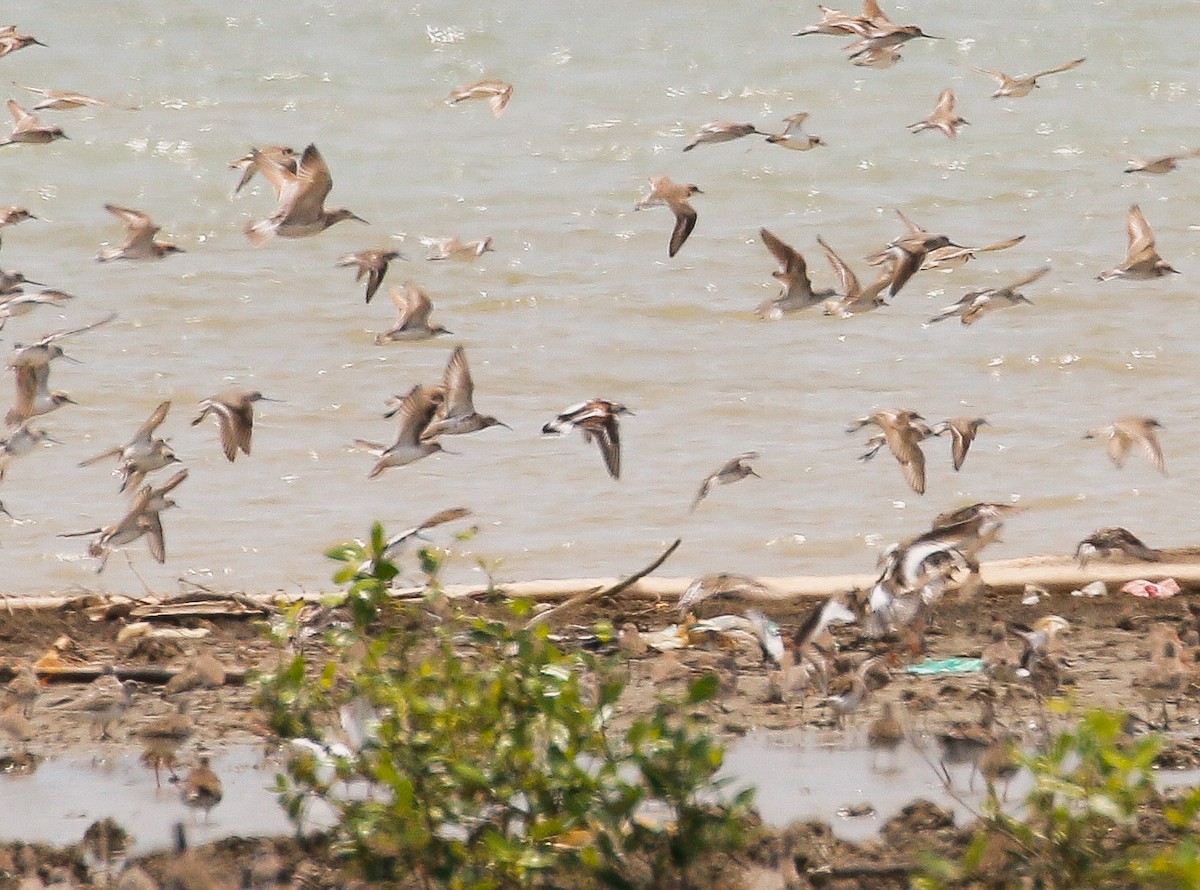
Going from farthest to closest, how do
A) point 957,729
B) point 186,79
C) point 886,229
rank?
point 186,79, point 886,229, point 957,729

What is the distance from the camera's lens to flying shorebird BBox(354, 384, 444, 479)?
7.01 m

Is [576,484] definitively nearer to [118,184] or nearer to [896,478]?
[896,478]

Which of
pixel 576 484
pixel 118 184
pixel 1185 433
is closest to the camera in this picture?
pixel 576 484

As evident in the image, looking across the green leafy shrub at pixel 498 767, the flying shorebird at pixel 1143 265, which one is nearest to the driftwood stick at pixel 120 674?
the green leafy shrub at pixel 498 767

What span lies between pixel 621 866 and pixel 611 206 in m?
12.8

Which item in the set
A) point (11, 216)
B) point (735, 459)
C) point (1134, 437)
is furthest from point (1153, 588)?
point (11, 216)

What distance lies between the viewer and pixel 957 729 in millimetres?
4891

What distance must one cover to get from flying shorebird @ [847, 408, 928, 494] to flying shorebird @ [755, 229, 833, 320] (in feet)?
2.38

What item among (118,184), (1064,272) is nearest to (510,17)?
(118,184)

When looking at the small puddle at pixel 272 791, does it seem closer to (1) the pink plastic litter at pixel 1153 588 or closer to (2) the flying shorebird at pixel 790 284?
(1) the pink plastic litter at pixel 1153 588

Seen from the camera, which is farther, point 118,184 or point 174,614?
point 118,184

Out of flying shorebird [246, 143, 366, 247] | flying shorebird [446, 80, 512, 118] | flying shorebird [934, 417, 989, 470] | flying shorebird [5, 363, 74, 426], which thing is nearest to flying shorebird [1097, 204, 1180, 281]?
flying shorebird [934, 417, 989, 470]

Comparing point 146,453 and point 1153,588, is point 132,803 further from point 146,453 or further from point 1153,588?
point 1153,588

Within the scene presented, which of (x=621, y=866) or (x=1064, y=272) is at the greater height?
(x=621, y=866)
